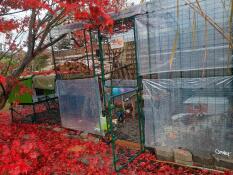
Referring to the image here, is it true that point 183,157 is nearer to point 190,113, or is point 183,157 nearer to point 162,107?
point 190,113

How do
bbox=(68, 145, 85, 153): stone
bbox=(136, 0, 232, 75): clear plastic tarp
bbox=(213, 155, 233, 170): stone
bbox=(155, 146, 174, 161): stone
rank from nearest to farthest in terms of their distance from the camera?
bbox=(136, 0, 232, 75): clear plastic tarp, bbox=(213, 155, 233, 170): stone, bbox=(155, 146, 174, 161): stone, bbox=(68, 145, 85, 153): stone

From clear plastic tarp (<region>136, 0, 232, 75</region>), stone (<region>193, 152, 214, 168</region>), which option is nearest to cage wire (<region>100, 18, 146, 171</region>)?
clear plastic tarp (<region>136, 0, 232, 75</region>)

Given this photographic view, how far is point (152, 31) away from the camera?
527 cm

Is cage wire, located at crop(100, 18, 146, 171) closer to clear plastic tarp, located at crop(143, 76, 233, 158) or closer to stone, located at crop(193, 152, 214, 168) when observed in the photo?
clear plastic tarp, located at crop(143, 76, 233, 158)

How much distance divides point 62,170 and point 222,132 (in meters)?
3.96

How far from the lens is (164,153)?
539 cm

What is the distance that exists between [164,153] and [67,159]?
8.94 ft

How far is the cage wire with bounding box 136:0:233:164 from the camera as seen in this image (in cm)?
452

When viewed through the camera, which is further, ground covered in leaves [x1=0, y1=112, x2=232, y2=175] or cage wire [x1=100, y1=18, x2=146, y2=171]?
cage wire [x1=100, y1=18, x2=146, y2=171]

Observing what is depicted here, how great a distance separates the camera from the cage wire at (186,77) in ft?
14.8

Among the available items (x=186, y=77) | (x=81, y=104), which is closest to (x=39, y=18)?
(x=81, y=104)

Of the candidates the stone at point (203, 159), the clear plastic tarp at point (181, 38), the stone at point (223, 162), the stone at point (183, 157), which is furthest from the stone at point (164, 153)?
the clear plastic tarp at point (181, 38)

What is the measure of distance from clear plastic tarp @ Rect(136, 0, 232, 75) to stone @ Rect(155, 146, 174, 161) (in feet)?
6.31

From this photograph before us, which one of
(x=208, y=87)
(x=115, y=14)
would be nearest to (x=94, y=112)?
(x=115, y=14)
